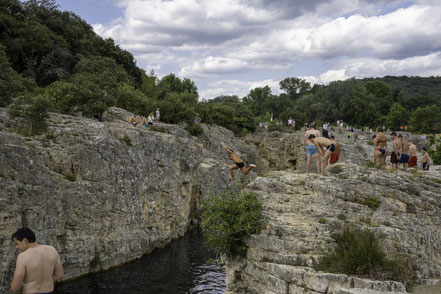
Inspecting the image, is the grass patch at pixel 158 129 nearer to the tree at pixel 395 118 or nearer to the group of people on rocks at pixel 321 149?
the group of people on rocks at pixel 321 149

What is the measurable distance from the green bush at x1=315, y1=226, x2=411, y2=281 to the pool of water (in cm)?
948

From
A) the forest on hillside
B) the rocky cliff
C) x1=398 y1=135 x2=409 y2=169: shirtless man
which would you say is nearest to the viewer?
the rocky cliff

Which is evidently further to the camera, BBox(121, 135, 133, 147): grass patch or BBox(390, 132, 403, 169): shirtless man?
BBox(121, 135, 133, 147): grass patch

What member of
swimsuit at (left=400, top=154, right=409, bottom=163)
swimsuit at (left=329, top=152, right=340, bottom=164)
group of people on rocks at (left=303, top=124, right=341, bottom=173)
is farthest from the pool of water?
swimsuit at (left=400, top=154, right=409, bottom=163)

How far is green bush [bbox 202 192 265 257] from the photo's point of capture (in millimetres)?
14484

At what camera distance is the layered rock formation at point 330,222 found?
12.9m

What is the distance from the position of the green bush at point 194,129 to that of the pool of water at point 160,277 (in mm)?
20737

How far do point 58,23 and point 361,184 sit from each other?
201 ft

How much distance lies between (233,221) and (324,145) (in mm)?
6587

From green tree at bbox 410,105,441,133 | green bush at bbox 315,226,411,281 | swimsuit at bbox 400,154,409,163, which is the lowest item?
green bush at bbox 315,226,411,281

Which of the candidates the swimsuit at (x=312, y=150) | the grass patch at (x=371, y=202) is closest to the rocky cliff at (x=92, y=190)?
the swimsuit at (x=312, y=150)

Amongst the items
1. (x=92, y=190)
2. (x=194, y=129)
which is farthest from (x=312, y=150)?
(x=194, y=129)

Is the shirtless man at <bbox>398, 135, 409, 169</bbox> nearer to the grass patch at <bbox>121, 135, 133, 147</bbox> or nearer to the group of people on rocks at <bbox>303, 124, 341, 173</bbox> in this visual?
the group of people on rocks at <bbox>303, 124, 341, 173</bbox>

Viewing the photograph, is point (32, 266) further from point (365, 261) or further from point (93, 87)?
point (93, 87)
